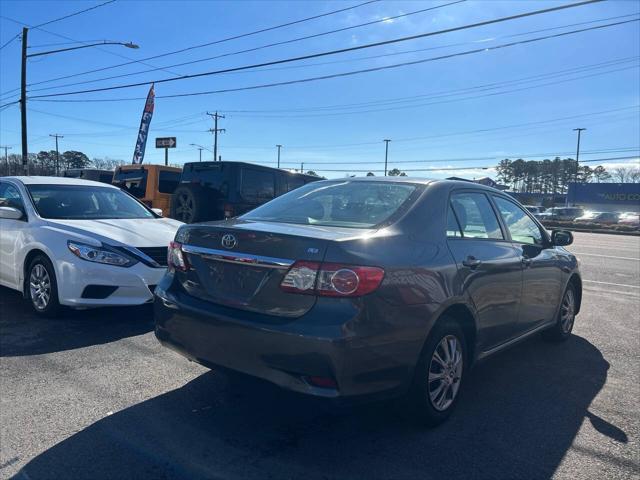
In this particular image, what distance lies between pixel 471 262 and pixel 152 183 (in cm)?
1006

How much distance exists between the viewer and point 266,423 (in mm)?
3330

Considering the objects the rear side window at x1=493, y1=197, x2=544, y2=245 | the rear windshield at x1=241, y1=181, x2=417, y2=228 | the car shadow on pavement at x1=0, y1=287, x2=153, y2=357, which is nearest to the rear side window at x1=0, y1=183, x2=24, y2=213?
the car shadow on pavement at x1=0, y1=287, x2=153, y2=357

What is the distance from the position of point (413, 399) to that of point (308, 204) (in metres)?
1.61

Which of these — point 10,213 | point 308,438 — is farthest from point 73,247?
point 308,438

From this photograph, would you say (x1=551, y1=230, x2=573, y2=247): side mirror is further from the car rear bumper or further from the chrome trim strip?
the chrome trim strip

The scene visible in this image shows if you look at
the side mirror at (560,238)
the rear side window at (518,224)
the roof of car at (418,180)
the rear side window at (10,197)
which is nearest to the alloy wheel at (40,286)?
the rear side window at (10,197)

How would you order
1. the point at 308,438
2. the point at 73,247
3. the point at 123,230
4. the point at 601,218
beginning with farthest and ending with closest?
the point at 601,218 → the point at 123,230 → the point at 73,247 → the point at 308,438

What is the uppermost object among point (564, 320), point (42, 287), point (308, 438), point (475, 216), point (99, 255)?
point (475, 216)

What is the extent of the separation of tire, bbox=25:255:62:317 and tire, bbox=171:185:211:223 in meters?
4.65

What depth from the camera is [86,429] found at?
314 centimetres

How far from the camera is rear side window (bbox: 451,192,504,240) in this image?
3.78 m

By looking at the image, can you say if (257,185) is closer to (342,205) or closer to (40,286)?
(40,286)

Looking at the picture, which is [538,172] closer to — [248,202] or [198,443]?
[248,202]

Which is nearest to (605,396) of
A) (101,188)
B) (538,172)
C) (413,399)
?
(413,399)
